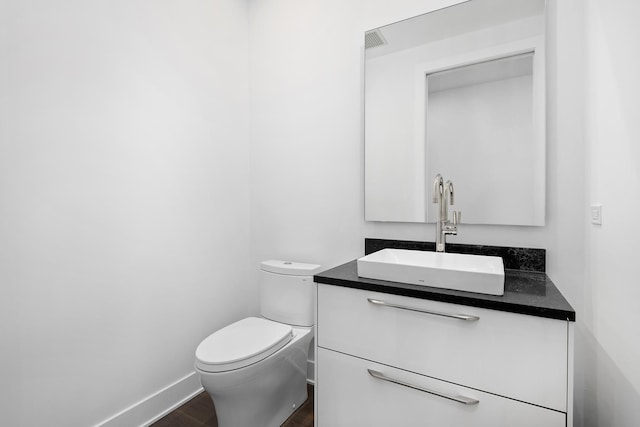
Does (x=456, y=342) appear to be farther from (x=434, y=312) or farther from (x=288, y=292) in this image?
(x=288, y=292)

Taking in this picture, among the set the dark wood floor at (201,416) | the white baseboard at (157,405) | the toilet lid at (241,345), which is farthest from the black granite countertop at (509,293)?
the white baseboard at (157,405)

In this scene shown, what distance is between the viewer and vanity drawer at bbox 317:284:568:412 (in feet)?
3.13

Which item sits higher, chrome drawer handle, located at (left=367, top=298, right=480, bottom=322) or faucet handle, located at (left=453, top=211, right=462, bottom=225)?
faucet handle, located at (left=453, top=211, right=462, bottom=225)

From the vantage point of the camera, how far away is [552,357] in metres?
0.95

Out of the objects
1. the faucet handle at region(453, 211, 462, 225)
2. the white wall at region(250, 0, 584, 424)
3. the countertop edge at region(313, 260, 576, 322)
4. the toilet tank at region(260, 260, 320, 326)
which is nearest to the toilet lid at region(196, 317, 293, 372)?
the toilet tank at region(260, 260, 320, 326)

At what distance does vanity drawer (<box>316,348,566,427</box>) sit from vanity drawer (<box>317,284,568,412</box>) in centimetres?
3

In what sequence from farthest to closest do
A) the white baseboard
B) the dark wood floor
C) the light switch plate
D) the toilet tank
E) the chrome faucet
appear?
1. the toilet tank
2. the dark wood floor
3. the white baseboard
4. the chrome faucet
5. the light switch plate

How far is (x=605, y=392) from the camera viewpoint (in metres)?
1.17

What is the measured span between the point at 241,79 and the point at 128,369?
1917mm

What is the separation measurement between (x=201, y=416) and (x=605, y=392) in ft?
6.11

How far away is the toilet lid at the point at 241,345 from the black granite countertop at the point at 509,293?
0.43m

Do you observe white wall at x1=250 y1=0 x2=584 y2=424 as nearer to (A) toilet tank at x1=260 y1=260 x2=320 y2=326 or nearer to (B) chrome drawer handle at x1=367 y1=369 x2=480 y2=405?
(A) toilet tank at x1=260 y1=260 x2=320 y2=326

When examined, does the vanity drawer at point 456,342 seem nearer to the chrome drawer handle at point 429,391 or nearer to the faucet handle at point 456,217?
the chrome drawer handle at point 429,391

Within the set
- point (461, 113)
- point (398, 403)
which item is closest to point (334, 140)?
point (461, 113)
